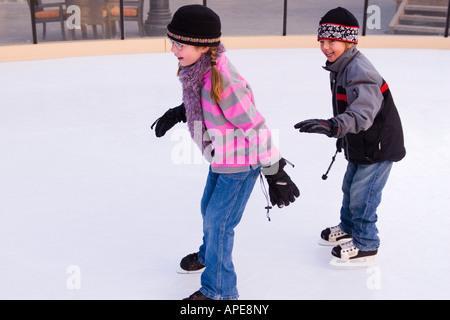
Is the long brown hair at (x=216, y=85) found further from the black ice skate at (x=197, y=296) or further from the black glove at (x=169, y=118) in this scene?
the black ice skate at (x=197, y=296)

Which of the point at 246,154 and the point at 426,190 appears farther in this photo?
the point at 426,190

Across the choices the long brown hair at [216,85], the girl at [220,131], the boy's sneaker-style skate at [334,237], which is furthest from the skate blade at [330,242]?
the long brown hair at [216,85]

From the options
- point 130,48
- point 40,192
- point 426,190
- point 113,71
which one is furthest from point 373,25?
point 40,192

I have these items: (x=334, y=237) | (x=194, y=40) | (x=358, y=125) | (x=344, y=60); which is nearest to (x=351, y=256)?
(x=334, y=237)

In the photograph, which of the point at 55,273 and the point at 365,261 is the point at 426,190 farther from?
the point at 55,273

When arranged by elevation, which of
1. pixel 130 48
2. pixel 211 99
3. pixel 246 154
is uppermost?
pixel 211 99

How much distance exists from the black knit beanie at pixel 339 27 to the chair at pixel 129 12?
256 inches

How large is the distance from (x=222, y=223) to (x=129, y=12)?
6989 mm

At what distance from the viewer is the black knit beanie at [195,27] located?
2146mm

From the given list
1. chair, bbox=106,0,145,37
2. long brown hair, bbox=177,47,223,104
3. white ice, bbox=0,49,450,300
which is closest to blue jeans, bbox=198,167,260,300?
white ice, bbox=0,49,450,300

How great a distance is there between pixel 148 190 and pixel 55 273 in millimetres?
1091

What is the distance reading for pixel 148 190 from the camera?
3713 mm

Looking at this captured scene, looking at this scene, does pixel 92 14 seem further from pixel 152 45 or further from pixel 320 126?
pixel 320 126

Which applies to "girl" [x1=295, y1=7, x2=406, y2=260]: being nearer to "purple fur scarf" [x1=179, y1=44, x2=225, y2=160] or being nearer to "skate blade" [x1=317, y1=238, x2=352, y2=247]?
"skate blade" [x1=317, y1=238, x2=352, y2=247]
